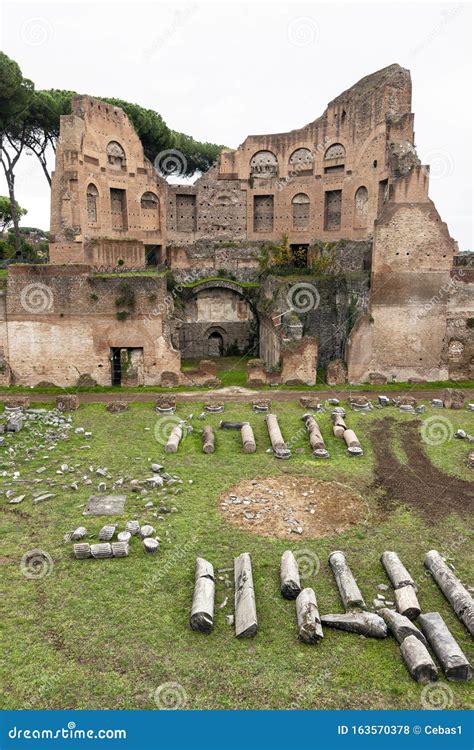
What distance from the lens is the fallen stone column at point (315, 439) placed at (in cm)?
1320

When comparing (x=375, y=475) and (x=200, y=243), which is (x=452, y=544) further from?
(x=200, y=243)

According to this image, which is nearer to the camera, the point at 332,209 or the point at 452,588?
the point at 452,588

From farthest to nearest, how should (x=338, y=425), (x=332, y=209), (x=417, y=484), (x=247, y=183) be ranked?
(x=247, y=183)
(x=332, y=209)
(x=338, y=425)
(x=417, y=484)

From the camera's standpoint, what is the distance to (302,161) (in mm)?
32750

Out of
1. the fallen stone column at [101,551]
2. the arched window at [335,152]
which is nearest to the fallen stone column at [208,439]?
the fallen stone column at [101,551]

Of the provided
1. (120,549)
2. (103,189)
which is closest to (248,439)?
(120,549)

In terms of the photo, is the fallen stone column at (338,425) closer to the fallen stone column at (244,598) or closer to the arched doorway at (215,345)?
the fallen stone column at (244,598)

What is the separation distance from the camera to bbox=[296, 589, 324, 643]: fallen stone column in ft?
22.3

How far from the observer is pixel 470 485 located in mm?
11641

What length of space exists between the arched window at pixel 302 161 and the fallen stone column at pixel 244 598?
28915 millimetres

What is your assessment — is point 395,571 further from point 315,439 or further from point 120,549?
point 315,439

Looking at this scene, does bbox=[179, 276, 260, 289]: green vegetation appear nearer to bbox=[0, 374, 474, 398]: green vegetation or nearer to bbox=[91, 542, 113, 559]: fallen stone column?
bbox=[0, 374, 474, 398]: green vegetation

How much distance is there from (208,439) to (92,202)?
68.3ft

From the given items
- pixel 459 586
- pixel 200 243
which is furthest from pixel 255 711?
pixel 200 243
